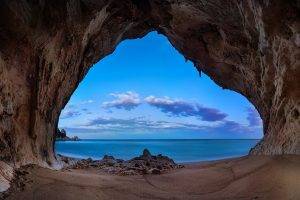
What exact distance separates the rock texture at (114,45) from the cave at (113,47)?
0.08 ft

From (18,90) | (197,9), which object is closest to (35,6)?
(18,90)

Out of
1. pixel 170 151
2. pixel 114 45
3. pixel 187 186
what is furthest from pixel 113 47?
pixel 170 151

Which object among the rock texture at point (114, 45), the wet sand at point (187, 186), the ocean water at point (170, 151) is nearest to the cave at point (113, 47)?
the rock texture at point (114, 45)

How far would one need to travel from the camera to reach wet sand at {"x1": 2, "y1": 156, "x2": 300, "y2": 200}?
6.60m

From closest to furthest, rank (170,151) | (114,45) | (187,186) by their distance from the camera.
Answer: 1. (187,186)
2. (114,45)
3. (170,151)

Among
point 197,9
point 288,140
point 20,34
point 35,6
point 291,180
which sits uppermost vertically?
point 197,9

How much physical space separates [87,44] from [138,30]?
11.8ft

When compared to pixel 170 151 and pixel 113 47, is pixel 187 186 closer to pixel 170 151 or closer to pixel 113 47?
pixel 113 47

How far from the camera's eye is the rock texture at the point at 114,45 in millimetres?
8094

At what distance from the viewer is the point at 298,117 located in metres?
8.36

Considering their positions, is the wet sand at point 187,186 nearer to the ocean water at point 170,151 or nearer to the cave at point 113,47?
the cave at point 113,47

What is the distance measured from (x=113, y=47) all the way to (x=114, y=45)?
13cm

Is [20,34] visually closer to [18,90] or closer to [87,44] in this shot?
[18,90]

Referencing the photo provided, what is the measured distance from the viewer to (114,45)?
16.0 meters
